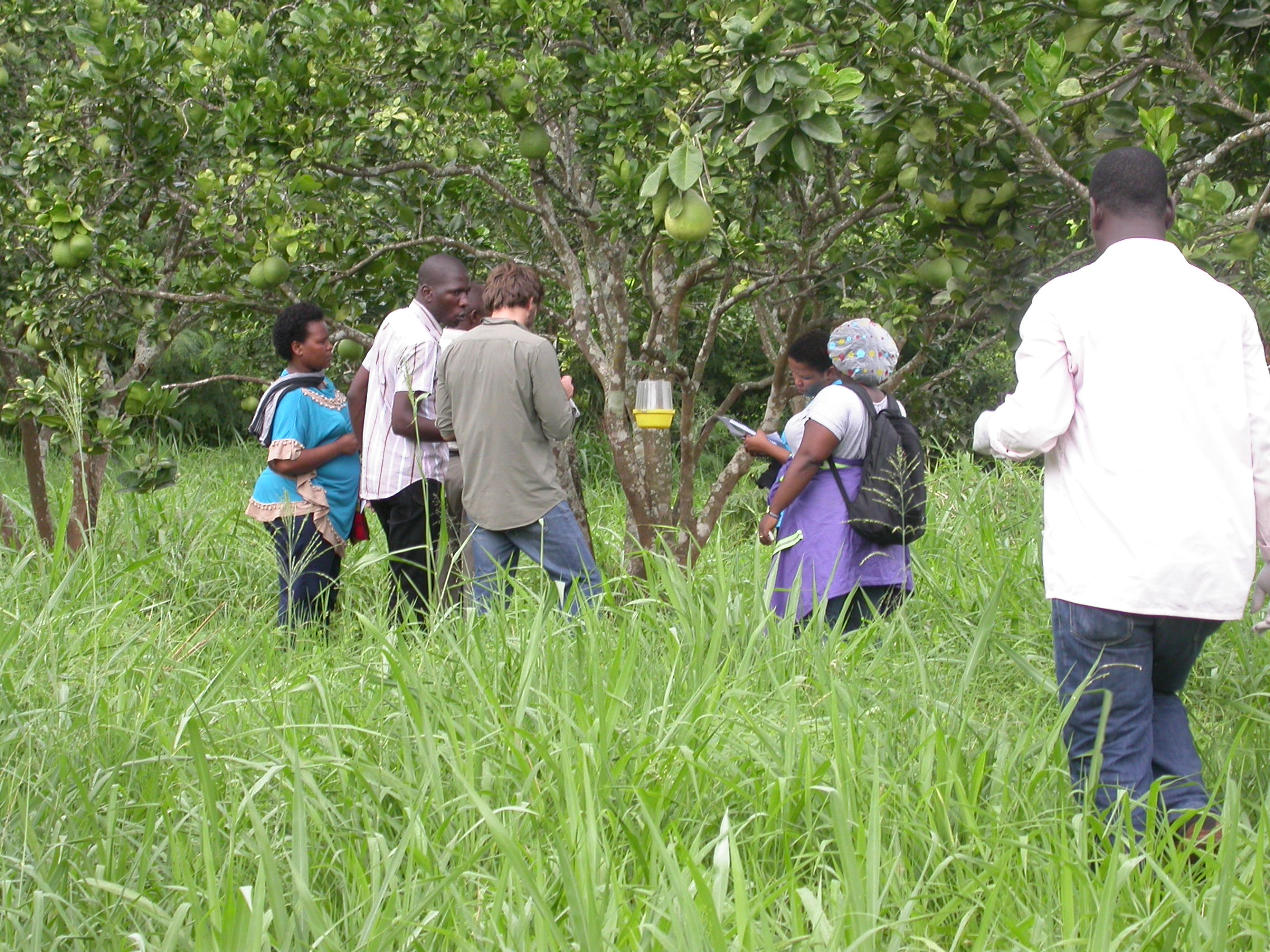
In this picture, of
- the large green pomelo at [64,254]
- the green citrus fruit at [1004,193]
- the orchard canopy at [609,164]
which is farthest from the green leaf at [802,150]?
the large green pomelo at [64,254]

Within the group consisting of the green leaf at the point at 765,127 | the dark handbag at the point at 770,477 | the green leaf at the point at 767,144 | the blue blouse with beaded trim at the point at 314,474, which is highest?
the green leaf at the point at 765,127

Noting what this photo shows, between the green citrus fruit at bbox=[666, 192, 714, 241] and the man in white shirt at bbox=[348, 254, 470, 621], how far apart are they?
4.79 feet

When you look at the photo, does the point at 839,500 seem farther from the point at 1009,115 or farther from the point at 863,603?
the point at 1009,115

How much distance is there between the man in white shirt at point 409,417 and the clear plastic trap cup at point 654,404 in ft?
2.13

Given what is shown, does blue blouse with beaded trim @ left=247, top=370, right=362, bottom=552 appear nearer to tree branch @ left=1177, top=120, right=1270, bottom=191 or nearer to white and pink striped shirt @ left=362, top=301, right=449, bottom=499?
white and pink striped shirt @ left=362, top=301, right=449, bottom=499

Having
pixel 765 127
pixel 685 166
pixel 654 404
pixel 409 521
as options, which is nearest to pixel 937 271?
pixel 765 127

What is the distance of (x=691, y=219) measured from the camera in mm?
2822

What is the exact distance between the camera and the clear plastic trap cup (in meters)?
4.16

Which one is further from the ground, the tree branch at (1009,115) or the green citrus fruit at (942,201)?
the tree branch at (1009,115)

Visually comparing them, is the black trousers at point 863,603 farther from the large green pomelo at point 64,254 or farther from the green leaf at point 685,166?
the large green pomelo at point 64,254

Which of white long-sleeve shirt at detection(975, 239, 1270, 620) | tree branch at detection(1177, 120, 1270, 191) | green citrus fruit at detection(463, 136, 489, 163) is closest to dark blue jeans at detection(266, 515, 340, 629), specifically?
green citrus fruit at detection(463, 136, 489, 163)

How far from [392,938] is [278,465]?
8.06 feet

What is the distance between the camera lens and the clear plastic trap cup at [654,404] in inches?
164

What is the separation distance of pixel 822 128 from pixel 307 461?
2180 mm
